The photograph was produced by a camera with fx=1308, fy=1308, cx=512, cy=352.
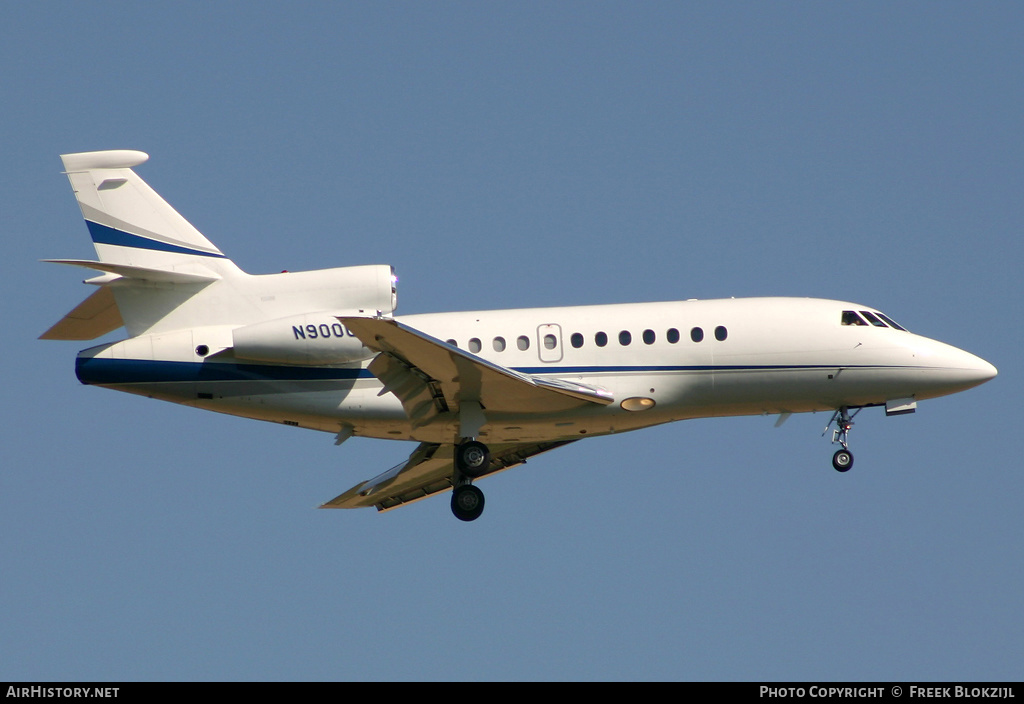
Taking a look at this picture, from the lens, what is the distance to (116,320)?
74.7ft

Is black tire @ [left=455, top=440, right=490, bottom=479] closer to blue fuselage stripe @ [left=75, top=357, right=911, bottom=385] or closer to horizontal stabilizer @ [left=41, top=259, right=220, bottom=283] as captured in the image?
blue fuselage stripe @ [left=75, top=357, right=911, bottom=385]

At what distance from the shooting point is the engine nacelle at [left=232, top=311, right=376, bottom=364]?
Answer: 71.2ft

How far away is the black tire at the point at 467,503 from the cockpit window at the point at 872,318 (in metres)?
7.66

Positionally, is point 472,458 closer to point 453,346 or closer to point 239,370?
point 453,346

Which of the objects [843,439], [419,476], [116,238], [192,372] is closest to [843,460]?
[843,439]

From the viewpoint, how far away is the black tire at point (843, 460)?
2367 cm

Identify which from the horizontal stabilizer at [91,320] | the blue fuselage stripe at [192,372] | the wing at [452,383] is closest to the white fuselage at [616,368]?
the blue fuselage stripe at [192,372]

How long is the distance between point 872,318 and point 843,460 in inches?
103

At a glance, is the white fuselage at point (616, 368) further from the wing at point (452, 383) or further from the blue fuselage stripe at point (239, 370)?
the wing at point (452, 383)

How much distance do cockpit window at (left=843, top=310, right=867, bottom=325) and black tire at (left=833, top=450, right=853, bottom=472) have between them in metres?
2.34

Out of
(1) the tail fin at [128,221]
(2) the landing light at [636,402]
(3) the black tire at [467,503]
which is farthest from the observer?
(3) the black tire at [467,503]
